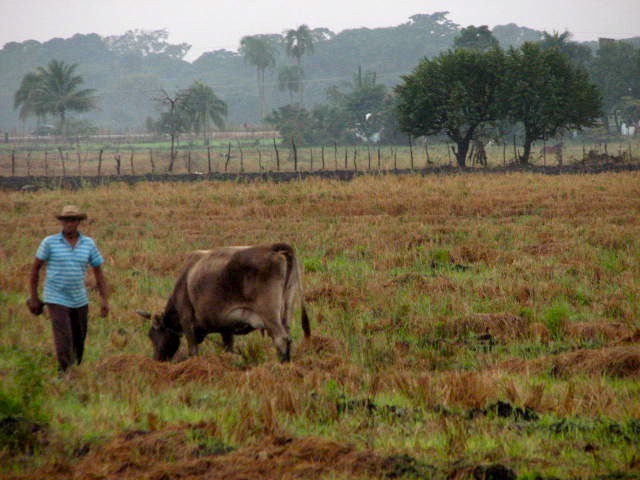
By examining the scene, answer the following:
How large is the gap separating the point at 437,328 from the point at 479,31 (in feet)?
215

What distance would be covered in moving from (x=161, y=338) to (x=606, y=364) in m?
4.99

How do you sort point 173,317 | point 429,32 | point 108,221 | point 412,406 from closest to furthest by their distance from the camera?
1. point 412,406
2. point 173,317
3. point 108,221
4. point 429,32

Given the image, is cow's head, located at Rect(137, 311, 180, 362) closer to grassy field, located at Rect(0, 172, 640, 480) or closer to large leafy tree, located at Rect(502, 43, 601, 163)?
grassy field, located at Rect(0, 172, 640, 480)

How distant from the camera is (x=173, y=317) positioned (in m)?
9.92

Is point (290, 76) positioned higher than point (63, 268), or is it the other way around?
point (290, 76)

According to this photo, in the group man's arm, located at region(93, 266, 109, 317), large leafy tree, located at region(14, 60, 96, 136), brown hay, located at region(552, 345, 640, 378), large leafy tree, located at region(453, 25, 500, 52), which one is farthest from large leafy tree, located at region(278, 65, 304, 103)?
brown hay, located at region(552, 345, 640, 378)

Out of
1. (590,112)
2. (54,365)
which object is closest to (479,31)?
(590,112)

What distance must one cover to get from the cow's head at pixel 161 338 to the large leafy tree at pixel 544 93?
37.0m

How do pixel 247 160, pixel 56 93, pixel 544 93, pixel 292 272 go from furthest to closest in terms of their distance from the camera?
pixel 56 93
pixel 247 160
pixel 544 93
pixel 292 272

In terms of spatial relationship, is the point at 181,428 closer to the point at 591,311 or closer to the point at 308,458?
the point at 308,458

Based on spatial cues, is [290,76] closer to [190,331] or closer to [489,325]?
[489,325]

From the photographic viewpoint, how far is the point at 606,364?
8.37 m

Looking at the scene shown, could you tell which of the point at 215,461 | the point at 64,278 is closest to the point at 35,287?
the point at 64,278

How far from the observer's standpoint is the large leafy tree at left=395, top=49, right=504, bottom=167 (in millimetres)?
44469
